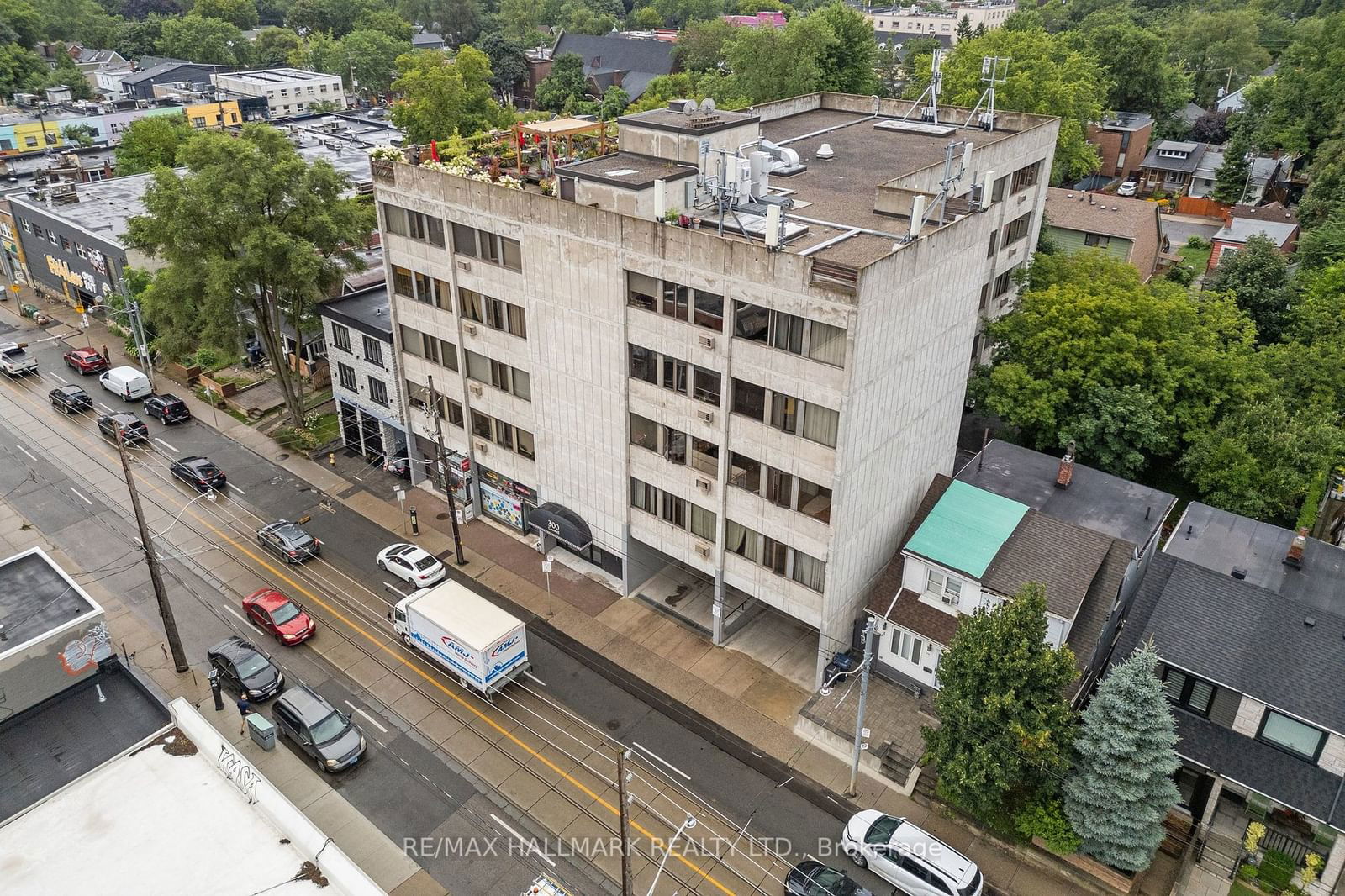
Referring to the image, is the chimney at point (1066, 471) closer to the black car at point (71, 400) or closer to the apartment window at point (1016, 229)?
the apartment window at point (1016, 229)

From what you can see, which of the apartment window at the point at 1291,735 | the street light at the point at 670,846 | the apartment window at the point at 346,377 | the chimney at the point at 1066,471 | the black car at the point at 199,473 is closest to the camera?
the apartment window at the point at 1291,735

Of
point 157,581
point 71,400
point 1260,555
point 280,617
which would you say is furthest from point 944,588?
point 71,400

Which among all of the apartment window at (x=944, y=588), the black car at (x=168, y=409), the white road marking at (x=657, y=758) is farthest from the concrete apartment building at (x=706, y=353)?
the black car at (x=168, y=409)

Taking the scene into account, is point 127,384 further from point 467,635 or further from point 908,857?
point 908,857

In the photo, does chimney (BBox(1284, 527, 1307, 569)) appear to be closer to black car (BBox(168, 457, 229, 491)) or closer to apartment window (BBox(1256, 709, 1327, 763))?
apartment window (BBox(1256, 709, 1327, 763))

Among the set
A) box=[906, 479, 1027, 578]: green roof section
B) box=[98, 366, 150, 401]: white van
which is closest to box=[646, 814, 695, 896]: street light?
box=[906, 479, 1027, 578]: green roof section

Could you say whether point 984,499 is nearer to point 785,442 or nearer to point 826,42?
point 785,442
